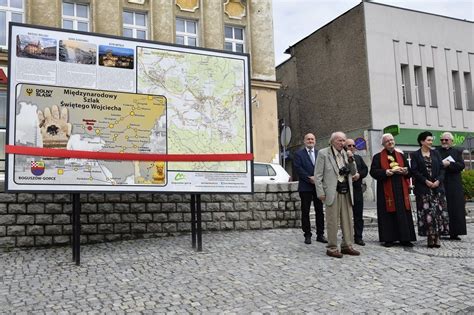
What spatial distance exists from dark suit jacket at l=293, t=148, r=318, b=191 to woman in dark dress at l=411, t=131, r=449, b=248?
177 centimetres

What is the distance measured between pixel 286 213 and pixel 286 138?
516 cm

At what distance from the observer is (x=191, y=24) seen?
20.0m

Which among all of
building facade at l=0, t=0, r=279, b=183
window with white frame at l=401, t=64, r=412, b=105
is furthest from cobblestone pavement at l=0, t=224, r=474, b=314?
window with white frame at l=401, t=64, r=412, b=105

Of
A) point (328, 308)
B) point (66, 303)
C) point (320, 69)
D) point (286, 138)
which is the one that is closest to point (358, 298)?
point (328, 308)

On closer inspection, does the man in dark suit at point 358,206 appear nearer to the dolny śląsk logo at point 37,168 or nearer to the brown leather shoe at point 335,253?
the brown leather shoe at point 335,253

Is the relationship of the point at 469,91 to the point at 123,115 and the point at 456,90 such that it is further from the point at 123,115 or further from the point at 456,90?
the point at 123,115

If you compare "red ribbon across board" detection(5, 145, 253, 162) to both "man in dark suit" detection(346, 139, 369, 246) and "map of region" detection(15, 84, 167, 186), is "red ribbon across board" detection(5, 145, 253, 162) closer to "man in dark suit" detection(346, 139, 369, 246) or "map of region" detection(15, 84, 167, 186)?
"map of region" detection(15, 84, 167, 186)

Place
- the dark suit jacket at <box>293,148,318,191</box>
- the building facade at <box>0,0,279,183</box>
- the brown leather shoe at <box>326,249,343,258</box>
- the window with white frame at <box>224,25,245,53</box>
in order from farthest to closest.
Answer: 1. the window with white frame at <box>224,25,245,53</box>
2. the building facade at <box>0,0,279,183</box>
3. the dark suit jacket at <box>293,148,318,191</box>
4. the brown leather shoe at <box>326,249,343,258</box>

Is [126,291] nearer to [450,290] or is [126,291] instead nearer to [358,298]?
[358,298]

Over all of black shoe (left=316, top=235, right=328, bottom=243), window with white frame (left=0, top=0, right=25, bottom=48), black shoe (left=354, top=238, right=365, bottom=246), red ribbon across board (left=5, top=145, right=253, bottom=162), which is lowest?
black shoe (left=354, top=238, right=365, bottom=246)

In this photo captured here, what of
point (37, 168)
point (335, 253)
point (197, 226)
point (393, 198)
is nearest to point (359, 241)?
point (393, 198)

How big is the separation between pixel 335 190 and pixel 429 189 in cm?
202

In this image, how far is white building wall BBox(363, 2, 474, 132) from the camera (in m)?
24.3

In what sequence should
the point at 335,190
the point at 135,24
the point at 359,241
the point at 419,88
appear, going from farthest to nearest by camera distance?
the point at 419,88
the point at 135,24
the point at 359,241
the point at 335,190
